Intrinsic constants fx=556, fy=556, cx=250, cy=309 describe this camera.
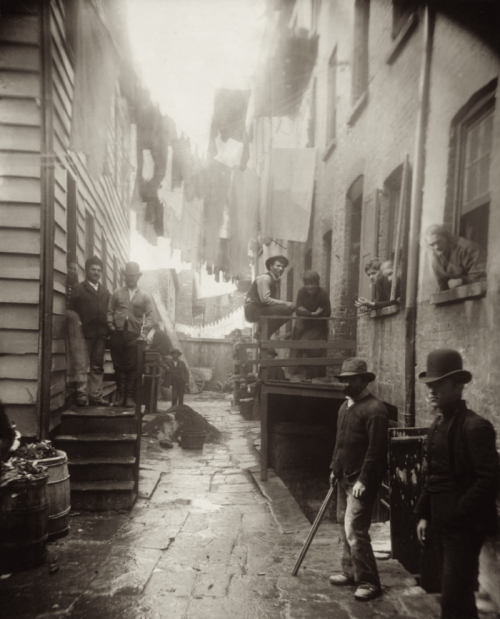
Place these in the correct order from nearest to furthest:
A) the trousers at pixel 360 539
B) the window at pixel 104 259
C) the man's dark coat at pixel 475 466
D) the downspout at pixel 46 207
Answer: the man's dark coat at pixel 475 466
the trousers at pixel 360 539
the downspout at pixel 46 207
the window at pixel 104 259

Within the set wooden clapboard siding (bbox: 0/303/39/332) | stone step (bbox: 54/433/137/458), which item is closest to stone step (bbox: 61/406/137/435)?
stone step (bbox: 54/433/137/458)

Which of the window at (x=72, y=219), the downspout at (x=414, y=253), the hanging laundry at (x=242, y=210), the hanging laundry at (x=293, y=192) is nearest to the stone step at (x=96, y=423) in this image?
the window at (x=72, y=219)

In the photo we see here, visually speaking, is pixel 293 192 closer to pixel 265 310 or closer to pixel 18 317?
pixel 265 310

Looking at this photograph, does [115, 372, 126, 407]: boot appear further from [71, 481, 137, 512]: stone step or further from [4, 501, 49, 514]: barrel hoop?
[4, 501, 49, 514]: barrel hoop

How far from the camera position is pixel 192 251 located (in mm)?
18031

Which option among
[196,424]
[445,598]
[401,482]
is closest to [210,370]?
[196,424]

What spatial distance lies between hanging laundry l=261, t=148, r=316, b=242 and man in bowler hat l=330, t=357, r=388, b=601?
8268 mm

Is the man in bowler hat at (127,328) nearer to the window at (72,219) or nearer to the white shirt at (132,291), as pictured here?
the white shirt at (132,291)

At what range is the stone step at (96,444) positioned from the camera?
7047mm

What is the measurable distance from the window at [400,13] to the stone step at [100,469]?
21.8 feet

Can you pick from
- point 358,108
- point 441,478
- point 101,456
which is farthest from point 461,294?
point 358,108

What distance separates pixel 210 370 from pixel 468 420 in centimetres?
2242

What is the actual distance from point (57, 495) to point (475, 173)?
5.29 m

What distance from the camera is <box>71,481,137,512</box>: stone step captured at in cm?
665
